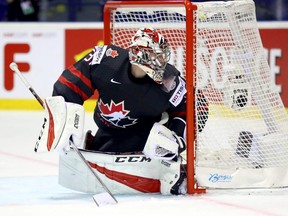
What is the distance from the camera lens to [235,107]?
Result: 3.99 meters

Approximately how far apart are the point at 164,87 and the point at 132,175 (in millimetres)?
427

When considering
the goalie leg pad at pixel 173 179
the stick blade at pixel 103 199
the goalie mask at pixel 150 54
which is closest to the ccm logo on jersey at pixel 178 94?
the goalie mask at pixel 150 54

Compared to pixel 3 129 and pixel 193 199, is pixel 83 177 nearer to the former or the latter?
pixel 193 199

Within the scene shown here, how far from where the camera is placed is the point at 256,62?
3.96m

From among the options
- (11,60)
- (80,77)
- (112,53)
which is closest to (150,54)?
(112,53)

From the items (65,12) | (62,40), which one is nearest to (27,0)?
(65,12)

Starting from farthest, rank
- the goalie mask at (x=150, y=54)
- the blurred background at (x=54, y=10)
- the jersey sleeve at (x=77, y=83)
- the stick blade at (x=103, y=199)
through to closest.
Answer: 1. the blurred background at (x=54, y=10)
2. the jersey sleeve at (x=77, y=83)
3. the goalie mask at (x=150, y=54)
4. the stick blade at (x=103, y=199)

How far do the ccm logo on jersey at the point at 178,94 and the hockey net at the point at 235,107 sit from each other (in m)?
0.06

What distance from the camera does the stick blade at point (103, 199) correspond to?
11.6 ft

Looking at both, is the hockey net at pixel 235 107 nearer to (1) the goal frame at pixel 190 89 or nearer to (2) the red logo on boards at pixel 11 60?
(1) the goal frame at pixel 190 89

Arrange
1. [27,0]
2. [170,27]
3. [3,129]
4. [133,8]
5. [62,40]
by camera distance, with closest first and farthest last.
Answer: [133,8]
[170,27]
[3,129]
[62,40]
[27,0]

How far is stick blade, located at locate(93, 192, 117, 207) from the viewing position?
11.6 ft

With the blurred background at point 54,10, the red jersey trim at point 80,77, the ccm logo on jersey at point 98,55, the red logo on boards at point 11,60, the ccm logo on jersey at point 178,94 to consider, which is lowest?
the red logo on boards at point 11,60

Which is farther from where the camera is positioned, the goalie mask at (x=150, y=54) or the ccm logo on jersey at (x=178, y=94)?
the ccm logo on jersey at (x=178, y=94)
